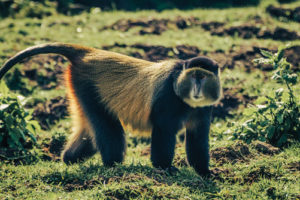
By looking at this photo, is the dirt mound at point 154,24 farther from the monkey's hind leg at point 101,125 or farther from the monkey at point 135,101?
the monkey's hind leg at point 101,125

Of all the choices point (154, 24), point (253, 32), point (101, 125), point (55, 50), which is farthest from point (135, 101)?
point (253, 32)

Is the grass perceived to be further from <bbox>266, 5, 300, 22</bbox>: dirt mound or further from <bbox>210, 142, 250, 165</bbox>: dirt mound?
<bbox>266, 5, 300, 22</bbox>: dirt mound

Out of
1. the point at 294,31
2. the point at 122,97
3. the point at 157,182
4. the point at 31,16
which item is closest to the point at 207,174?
the point at 157,182

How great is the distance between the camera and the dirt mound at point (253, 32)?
8.88 meters

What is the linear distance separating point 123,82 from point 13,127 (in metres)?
1.49

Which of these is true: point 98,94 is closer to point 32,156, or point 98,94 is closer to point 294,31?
point 32,156

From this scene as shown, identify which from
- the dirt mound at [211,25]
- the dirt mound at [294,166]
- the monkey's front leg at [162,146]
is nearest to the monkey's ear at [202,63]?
the monkey's front leg at [162,146]

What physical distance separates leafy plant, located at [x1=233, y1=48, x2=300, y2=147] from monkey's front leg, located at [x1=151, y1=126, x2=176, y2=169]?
1213 millimetres

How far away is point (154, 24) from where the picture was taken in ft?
32.0

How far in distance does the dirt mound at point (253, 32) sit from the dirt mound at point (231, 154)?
4655 millimetres

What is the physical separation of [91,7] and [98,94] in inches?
279

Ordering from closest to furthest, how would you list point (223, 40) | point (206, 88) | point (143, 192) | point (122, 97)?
point (143, 192), point (206, 88), point (122, 97), point (223, 40)

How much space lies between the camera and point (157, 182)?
401 cm

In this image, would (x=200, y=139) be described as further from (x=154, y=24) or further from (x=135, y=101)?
(x=154, y=24)
